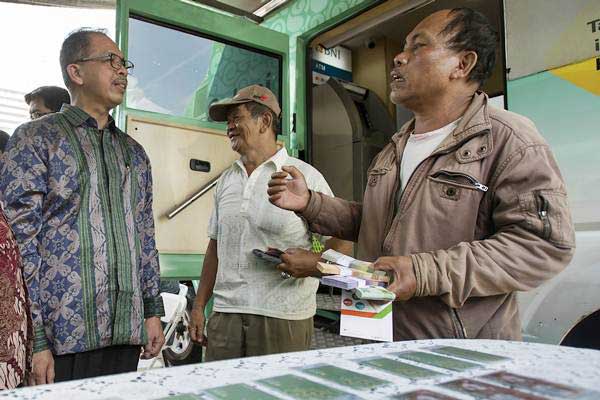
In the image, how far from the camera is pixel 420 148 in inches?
55.3

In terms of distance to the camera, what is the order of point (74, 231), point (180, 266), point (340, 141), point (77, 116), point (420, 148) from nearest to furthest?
point (420, 148), point (74, 231), point (77, 116), point (180, 266), point (340, 141)

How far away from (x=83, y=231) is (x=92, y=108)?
1.68 ft

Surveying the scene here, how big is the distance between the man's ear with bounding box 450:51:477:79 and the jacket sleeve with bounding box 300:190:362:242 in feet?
1.71

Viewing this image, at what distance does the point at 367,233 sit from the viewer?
4.72ft

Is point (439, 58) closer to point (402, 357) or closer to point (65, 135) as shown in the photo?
point (402, 357)

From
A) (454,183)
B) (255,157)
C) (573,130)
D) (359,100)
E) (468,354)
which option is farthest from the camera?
(359,100)

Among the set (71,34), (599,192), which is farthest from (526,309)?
(71,34)

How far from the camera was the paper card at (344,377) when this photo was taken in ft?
2.00

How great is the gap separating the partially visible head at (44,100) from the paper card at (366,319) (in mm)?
2321

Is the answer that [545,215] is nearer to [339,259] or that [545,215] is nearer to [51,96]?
[339,259]

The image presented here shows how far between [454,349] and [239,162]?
5.14 feet

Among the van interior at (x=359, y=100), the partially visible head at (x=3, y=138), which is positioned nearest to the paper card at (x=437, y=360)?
the van interior at (x=359, y=100)

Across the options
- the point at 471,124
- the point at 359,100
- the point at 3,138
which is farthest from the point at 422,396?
the point at 359,100

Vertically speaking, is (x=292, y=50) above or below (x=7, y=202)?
above
